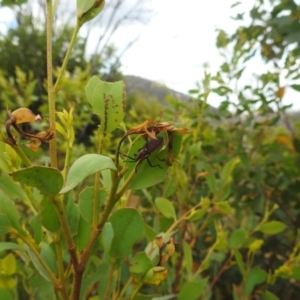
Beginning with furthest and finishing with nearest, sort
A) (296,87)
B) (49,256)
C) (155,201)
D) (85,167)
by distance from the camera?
(296,87) → (155,201) → (49,256) → (85,167)

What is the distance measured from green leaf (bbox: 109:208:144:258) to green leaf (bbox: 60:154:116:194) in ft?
0.31

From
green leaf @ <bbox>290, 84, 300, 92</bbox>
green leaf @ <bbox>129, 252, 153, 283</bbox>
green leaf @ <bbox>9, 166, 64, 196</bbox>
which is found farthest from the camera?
green leaf @ <bbox>290, 84, 300, 92</bbox>

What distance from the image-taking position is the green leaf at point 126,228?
33cm

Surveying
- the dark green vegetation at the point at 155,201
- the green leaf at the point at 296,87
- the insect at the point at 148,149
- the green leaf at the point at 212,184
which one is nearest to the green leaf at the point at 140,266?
the dark green vegetation at the point at 155,201

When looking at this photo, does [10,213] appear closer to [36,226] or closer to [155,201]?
[36,226]

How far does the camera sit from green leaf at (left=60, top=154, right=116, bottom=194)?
0.77 feet

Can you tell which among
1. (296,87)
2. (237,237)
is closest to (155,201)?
(237,237)

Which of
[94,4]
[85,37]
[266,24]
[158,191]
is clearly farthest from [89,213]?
[85,37]

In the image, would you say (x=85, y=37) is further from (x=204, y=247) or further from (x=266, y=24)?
(x=204, y=247)

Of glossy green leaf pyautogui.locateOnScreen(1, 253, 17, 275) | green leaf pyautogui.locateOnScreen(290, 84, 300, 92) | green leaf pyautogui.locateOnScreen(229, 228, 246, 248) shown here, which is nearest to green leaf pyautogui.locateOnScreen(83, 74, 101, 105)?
glossy green leaf pyautogui.locateOnScreen(1, 253, 17, 275)

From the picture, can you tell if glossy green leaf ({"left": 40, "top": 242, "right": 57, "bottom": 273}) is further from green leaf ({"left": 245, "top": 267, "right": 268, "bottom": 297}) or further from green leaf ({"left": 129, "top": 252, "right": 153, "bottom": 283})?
green leaf ({"left": 245, "top": 267, "right": 268, "bottom": 297})

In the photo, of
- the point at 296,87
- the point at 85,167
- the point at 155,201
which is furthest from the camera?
the point at 296,87

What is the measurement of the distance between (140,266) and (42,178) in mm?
131

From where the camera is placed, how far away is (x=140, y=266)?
34cm
